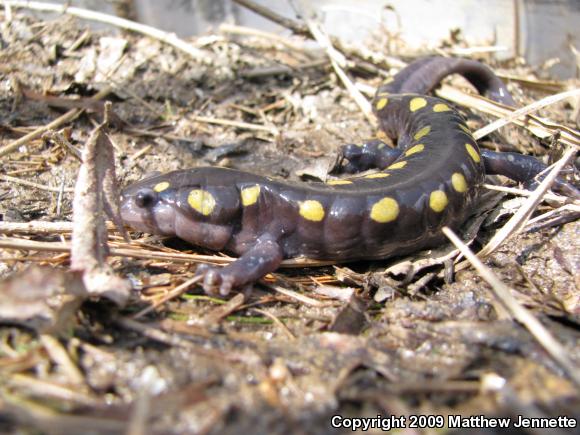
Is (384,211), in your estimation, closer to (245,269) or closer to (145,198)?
(245,269)

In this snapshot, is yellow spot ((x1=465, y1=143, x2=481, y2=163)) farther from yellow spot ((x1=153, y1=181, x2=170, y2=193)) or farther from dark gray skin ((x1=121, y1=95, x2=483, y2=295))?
yellow spot ((x1=153, y1=181, x2=170, y2=193))

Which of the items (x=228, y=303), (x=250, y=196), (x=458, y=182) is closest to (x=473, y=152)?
(x=458, y=182)

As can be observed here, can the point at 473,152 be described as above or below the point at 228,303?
above

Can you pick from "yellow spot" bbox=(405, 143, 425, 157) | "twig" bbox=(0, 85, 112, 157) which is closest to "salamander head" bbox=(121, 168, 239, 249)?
"twig" bbox=(0, 85, 112, 157)

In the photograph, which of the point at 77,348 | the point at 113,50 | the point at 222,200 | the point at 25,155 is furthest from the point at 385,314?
the point at 113,50

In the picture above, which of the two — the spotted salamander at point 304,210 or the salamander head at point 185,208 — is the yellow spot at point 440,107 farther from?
the salamander head at point 185,208

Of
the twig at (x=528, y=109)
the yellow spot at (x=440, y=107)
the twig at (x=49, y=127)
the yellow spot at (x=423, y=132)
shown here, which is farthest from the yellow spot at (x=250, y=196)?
the twig at (x=528, y=109)

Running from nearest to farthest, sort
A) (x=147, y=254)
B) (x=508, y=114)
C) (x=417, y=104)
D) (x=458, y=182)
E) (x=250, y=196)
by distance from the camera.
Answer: (x=147, y=254) → (x=250, y=196) → (x=458, y=182) → (x=508, y=114) → (x=417, y=104)
